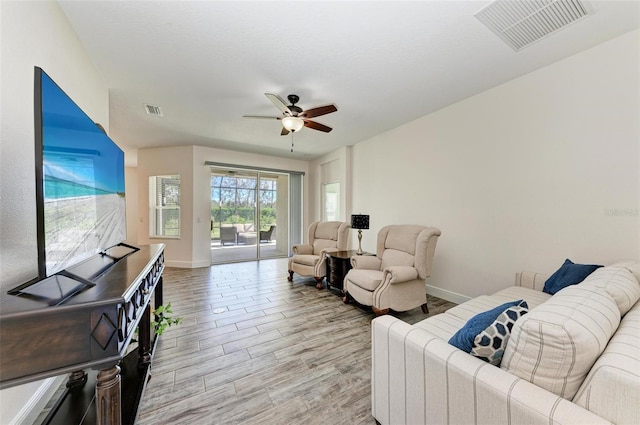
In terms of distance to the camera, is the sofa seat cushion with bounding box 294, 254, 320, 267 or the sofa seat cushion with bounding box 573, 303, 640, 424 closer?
the sofa seat cushion with bounding box 573, 303, 640, 424

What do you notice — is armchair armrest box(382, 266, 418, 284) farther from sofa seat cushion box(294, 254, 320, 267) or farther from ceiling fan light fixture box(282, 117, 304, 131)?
ceiling fan light fixture box(282, 117, 304, 131)

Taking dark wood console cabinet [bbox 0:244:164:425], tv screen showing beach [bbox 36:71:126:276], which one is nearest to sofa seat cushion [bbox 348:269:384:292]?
dark wood console cabinet [bbox 0:244:164:425]

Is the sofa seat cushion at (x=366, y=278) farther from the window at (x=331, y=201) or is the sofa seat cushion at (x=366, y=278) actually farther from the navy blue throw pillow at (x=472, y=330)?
the window at (x=331, y=201)

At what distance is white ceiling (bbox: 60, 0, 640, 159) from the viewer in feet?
5.77

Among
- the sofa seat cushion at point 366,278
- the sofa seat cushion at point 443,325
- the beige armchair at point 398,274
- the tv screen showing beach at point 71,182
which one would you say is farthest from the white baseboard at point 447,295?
the tv screen showing beach at point 71,182

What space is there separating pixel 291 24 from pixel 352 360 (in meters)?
2.79

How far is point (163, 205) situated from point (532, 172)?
660 centimetres

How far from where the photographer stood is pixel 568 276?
198cm

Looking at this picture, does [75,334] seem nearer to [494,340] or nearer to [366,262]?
[494,340]

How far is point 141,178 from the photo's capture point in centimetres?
551

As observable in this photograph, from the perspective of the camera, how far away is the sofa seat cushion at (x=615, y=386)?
2.25 feet

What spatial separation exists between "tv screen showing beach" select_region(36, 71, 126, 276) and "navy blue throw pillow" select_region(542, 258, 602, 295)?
10.7 feet

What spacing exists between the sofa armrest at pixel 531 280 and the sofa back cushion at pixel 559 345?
1.64 m

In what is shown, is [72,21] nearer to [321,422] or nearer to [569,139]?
[321,422]
